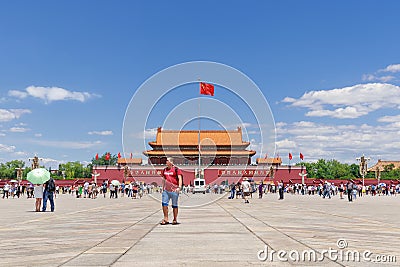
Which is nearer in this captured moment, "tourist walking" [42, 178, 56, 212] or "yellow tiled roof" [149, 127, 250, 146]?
"tourist walking" [42, 178, 56, 212]

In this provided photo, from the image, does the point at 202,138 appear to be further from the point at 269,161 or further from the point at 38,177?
the point at 38,177

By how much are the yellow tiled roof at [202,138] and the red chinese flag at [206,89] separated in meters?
22.7

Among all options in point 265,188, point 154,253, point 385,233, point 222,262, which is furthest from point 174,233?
point 265,188

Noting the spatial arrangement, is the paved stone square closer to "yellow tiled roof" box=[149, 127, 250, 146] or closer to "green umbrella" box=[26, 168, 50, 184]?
"green umbrella" box=[26, 168, 50, 184]

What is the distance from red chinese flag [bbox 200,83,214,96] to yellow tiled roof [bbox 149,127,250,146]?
22.7 meters

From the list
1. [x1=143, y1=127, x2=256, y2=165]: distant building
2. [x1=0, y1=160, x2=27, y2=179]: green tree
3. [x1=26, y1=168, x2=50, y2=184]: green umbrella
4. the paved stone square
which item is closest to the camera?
the paved stone square

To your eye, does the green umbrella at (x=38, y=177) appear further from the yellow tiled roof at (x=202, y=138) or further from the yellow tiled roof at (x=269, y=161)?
the yellow tiled roof at (x=269, y=161)

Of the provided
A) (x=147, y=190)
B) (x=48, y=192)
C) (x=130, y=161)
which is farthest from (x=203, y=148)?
(x=48, y=192)

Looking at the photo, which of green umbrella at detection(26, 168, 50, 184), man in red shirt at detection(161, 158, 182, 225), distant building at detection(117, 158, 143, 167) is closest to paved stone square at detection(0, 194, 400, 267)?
man in red shirt at detection(161, 158, 182, 225)

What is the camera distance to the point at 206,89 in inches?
2383

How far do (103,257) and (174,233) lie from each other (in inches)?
131

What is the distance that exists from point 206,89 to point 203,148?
23910 millimetres

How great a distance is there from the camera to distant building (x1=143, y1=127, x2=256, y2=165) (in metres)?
81.9

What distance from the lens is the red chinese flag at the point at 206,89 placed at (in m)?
60.1
